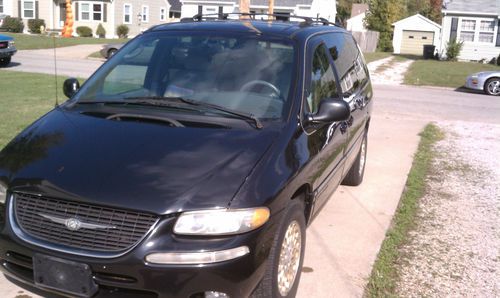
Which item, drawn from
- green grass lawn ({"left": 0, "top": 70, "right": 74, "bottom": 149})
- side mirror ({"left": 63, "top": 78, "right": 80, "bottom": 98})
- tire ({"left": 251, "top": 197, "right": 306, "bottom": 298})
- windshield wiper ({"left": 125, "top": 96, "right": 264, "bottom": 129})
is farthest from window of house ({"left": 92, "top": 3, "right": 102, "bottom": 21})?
tire ({"left": 251, "top": 197, "right": 306, "bottom": 298})

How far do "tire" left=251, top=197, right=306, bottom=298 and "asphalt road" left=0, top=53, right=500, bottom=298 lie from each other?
35 centimetres

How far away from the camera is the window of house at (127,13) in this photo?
4419 centimetres

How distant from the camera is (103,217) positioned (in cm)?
288

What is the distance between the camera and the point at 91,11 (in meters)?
42.0

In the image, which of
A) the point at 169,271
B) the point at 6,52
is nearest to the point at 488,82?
the point at 6,52

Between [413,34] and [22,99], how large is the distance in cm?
4066

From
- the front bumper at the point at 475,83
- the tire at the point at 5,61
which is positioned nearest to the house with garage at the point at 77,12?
the tire at the point at 5,61

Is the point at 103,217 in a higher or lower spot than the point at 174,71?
lower

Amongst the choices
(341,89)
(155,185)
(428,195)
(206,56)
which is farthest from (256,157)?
(428,195)

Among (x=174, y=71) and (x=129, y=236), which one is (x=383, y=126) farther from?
(x=129, y=236)

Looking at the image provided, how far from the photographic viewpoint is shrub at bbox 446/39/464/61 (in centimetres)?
3228

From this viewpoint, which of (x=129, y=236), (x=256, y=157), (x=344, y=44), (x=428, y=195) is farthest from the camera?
(x=428, y=195)

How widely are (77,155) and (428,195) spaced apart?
14.5 feet

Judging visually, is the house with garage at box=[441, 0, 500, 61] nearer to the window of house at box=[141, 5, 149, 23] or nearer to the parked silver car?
the parked silver car
